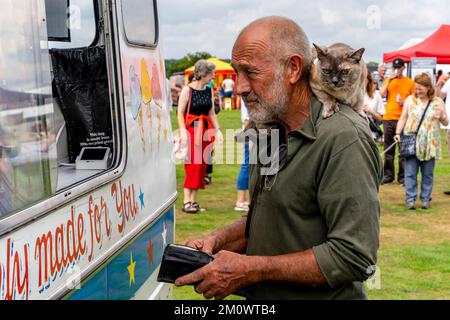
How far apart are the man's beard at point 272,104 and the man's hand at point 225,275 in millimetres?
480

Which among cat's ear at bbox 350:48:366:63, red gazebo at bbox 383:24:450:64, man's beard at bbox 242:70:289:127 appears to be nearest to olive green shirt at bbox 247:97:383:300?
man's beard at bbox 242:70:289:127

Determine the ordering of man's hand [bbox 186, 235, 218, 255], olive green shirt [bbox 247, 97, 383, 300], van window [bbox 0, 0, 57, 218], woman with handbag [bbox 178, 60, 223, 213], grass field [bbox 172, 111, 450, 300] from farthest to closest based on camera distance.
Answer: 1. woman with handbag [bbox 178, 60, 223, 213]
2. grass field [bbox 172, 111, 450, 300]
3. man's hand [bbox 186, 235, 218, 255]
4. van window [bbox 0, 0, 57, 218]
5. olive green shirt [bbox 247, 97, 383, 300]

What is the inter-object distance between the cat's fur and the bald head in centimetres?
13

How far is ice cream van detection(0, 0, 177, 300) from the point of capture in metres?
2.24

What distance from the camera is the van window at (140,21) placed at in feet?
12.5

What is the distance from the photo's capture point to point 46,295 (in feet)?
7.84

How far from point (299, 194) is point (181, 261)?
0.46 meters

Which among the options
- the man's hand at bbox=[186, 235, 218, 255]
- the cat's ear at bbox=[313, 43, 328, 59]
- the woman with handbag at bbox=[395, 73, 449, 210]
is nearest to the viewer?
the man's hand at bbox=[186, 235, 218, 255]

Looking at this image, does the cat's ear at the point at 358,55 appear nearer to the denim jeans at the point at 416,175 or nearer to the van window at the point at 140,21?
the van window at the point at 140,21

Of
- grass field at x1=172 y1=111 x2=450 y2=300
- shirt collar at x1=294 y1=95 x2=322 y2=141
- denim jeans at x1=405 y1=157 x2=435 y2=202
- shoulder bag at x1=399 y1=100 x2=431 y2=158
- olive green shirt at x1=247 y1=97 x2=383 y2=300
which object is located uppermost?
shirt collar at x1=294 y1=95 x2=322 y2=141

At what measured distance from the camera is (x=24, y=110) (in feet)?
7.62

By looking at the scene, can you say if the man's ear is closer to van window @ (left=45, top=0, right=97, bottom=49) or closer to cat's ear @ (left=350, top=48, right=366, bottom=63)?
cat's ear @ (left=350, top=48, right=366, bottom=63)
